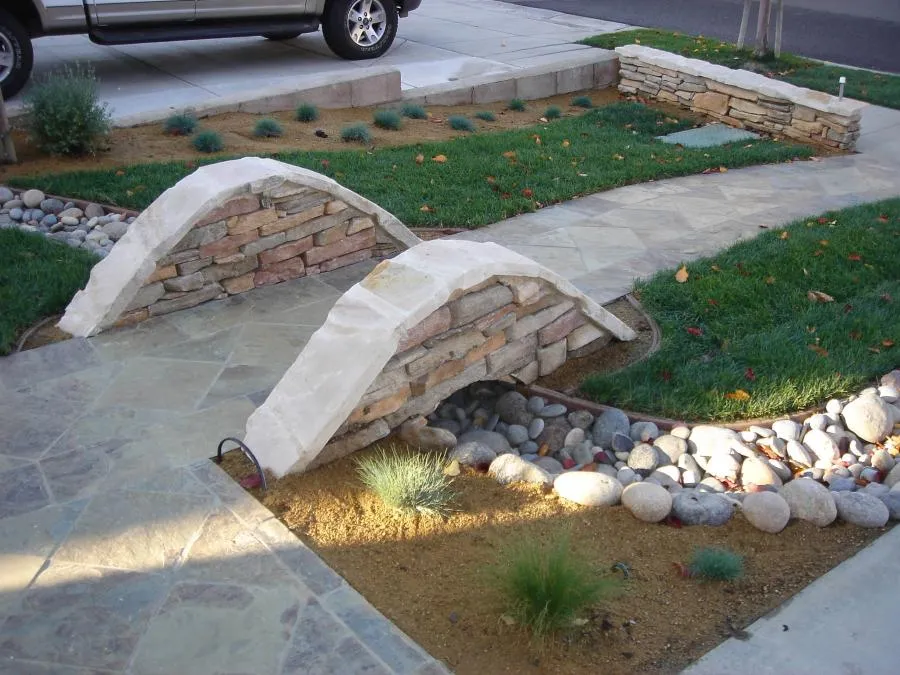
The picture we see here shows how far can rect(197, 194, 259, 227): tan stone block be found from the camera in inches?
220

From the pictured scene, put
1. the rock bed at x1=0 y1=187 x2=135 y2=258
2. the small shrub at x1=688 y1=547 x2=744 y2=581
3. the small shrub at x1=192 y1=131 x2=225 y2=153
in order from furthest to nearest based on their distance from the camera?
1. the small shrub at x1=192 y1=131 x2=225 y2=153
2. the rock bed at x1=0 y1=187 x2=135 y2=258
3. the small shrub at x1=688 y1=547 x2=744 y2=581

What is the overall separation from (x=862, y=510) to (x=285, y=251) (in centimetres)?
368

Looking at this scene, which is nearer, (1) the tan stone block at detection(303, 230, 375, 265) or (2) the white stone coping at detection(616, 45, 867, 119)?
(1) the tan stone block at detection(303, 230, 375, 265)

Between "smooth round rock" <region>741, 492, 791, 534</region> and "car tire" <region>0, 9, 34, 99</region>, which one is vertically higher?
"car tire" <region>0, 9, 34, 99</region>

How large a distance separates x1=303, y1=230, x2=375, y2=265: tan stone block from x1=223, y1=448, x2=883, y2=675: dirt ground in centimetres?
223

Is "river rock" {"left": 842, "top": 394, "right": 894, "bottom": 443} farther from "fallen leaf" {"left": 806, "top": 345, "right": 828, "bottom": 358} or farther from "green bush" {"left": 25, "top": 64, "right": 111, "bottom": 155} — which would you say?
"green bush" {"left": 25, "top": 64, "right": 111, "bottom": 155}

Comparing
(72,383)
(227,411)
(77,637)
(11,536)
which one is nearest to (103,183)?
(72,383)

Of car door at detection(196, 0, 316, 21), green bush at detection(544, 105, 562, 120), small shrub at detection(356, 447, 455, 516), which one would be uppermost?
car door at detection(196, 0, 316, 21)

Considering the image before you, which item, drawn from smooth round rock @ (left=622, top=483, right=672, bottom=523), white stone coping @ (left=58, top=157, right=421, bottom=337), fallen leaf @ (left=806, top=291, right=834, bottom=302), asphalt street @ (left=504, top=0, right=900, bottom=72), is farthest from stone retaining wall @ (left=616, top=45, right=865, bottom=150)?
smooth round rock @ (left=622, top=483, right=672, bottom=523)

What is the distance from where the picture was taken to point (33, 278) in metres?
6.03

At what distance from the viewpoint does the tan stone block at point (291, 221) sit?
19.4ft

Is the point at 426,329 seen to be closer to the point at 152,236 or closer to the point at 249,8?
the point at 152,236

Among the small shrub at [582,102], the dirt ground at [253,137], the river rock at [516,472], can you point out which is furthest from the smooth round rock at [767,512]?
the small shrub at [582,102]

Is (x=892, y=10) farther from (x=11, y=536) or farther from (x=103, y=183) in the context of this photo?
(x=11, y=536)
